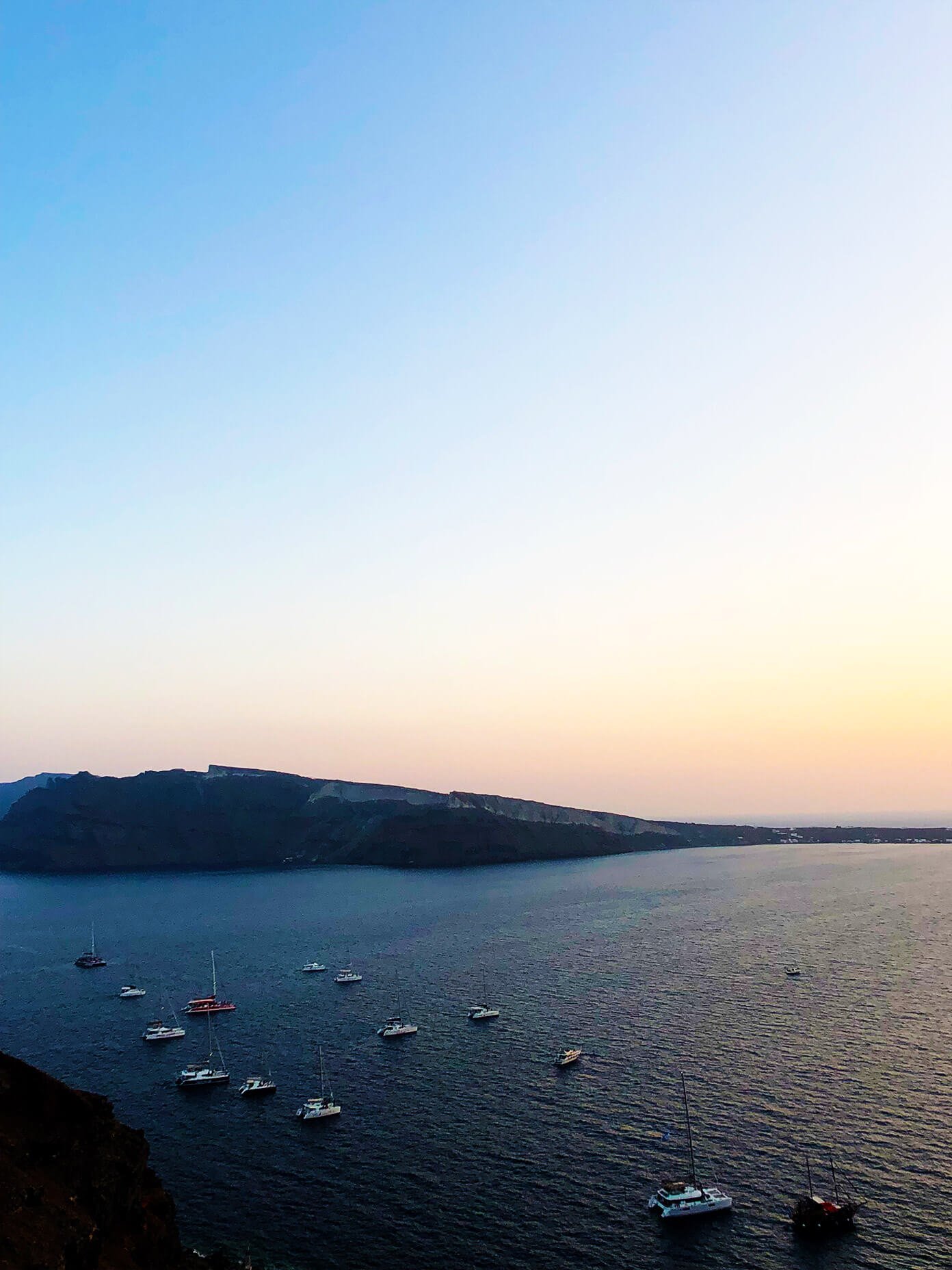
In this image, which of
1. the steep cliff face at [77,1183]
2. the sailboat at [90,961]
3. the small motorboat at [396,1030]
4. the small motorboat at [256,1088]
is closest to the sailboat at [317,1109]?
the small motorboat at [256,1088]

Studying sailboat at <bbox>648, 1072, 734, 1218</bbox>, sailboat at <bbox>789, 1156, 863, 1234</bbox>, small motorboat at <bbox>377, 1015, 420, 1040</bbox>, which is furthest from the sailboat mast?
small motorboat at <bbox>377, 1015, 420, 1040</bbox>

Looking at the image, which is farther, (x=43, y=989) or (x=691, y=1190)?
(x=43, y=989)

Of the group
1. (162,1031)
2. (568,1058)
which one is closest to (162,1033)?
(162,1031)

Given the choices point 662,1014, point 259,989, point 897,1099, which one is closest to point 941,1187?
point 897,1099

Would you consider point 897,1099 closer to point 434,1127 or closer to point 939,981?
point 434,1127

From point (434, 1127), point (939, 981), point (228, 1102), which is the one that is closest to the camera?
point (434, 1127)

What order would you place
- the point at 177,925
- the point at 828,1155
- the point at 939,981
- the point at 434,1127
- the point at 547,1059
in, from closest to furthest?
1. the point at 828,1155
2. the point at 434,1127
3. the point at 547,1059
4. the point at 939,981
5. the point at 177,925

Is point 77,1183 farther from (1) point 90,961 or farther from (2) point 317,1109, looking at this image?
(1) point 90,961
